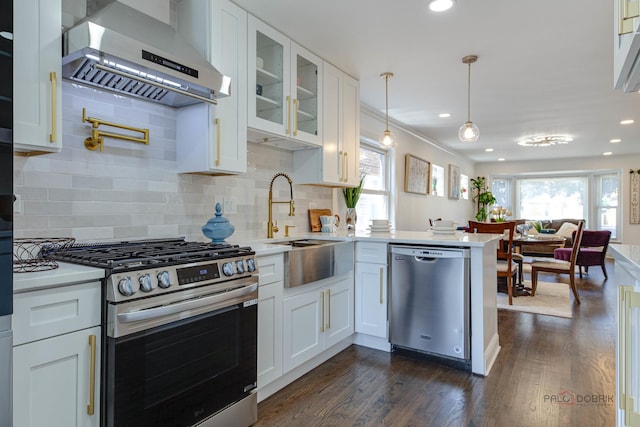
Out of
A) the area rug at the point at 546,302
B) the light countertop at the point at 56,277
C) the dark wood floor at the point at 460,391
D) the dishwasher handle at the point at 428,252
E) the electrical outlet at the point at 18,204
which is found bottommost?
the dark wood floor at the point at 460,391

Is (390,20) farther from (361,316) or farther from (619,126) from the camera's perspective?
(619,126)

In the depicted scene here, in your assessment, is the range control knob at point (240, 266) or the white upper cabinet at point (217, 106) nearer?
the range control knob at point (240, 266)

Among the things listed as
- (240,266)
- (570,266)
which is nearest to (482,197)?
(570,266)

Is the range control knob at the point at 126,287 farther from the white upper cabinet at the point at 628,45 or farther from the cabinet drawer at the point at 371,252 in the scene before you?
the cabinet drawer at the point at 371,252

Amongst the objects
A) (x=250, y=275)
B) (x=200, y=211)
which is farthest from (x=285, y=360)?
(x=200, y=211)

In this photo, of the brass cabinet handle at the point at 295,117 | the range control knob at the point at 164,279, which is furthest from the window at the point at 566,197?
the range control knob at the point at 164,279

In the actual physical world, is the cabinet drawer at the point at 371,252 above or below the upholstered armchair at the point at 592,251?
above

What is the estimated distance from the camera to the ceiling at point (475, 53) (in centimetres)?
252

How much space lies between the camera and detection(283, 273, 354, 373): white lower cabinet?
2.44m

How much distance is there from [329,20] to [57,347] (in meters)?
2.48

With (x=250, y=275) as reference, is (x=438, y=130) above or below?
above

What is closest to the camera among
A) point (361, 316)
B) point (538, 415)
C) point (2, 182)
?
point (2, 182)

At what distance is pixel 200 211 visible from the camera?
2545 millimetres

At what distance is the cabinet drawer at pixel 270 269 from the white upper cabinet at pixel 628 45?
1825mm
